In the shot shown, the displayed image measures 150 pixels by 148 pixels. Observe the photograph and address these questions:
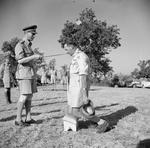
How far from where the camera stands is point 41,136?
12.6 feet

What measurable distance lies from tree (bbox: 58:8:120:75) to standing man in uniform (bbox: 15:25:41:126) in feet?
103

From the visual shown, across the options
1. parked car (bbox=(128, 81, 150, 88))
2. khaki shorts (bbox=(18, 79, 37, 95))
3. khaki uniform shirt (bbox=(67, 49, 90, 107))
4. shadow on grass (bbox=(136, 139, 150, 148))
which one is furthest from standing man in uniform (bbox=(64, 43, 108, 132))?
parked car (bbox=(128, 81, 150, 88))

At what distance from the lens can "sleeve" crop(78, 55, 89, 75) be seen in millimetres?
3906

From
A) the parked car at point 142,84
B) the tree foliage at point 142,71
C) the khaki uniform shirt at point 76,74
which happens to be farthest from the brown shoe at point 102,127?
the tree foliage at point 142,71

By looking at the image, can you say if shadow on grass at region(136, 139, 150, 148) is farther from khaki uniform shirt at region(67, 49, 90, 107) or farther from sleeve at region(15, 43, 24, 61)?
sleeve at region(15, 43, 24, 61)

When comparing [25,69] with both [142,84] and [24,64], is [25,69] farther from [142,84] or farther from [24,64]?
[142,84]

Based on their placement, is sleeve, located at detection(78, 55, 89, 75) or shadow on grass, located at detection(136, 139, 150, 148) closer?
shadow on grass, located at detection(136, 139, 150, 148)

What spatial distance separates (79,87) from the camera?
3986 mm

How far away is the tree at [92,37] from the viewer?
36594 mm

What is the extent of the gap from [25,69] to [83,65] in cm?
130

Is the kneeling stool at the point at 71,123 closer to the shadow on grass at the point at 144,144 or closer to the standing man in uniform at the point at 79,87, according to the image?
the standing man in uniform at the point at 79,87

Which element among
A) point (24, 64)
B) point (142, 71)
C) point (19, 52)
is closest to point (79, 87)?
point (24, 64)

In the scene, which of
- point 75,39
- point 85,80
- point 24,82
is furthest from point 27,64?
point 75,39

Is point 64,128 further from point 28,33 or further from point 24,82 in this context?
point 28,33
